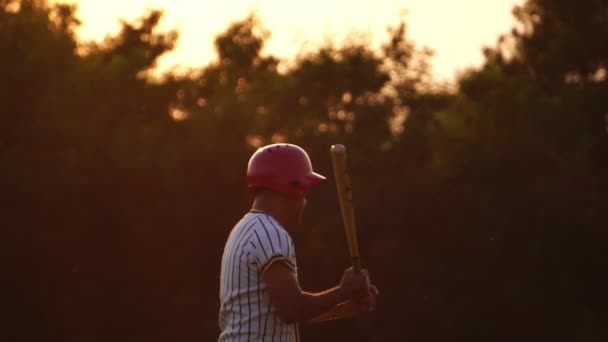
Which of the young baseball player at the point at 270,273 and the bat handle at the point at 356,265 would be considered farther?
the bat handle at the point at 356,265

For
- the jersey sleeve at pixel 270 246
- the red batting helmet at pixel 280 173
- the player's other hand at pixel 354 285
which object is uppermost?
the red batting helmet at pixel 280 173

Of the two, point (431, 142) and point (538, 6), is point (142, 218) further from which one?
point (538, 6)

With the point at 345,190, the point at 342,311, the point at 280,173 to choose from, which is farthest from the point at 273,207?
the point at 342,311

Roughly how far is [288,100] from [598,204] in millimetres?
18292

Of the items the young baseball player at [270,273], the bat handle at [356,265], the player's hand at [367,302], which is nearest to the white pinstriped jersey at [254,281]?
the young baseball player at [270,273]

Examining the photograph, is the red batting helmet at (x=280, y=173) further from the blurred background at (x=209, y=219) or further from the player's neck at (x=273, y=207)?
the blurred background at (x=209, y=219)

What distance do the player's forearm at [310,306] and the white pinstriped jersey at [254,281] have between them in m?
0.11

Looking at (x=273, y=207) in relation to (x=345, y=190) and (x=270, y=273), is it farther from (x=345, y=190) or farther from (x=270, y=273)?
(x=345, y=190)

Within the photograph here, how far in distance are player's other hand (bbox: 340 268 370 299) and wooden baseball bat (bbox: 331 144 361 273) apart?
0.42 feet

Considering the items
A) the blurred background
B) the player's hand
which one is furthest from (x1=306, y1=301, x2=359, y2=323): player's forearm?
the blurred background

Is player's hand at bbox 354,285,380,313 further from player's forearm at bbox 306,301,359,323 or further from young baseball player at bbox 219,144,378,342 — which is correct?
young baseball player at bbox 219,144,378,342

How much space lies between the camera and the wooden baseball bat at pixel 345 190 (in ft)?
19.3

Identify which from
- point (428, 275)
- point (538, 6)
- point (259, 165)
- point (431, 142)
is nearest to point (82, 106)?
point (428, 275)

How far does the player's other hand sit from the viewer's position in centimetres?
556
